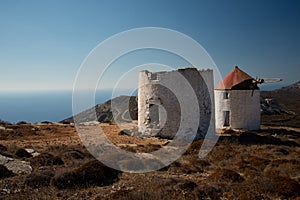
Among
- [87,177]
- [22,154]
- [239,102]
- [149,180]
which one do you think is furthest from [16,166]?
[239,102]

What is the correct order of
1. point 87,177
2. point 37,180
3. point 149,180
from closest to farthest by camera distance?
point 37,180 < point 87,177 < point 149,180

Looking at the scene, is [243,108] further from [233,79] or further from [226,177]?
[226,177]

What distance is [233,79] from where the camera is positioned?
87.1 feet

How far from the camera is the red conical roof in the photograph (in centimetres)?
2609

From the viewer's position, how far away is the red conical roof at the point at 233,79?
2609 centimetres

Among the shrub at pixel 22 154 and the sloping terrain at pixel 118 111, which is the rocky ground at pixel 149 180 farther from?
the sloping terrain at pixel 118 111

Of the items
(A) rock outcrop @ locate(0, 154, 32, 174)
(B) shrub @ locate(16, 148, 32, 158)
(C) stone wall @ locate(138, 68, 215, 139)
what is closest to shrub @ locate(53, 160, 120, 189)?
(A) rock outcrop @ locate(0, 154, 32, 174)

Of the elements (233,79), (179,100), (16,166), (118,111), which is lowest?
(16,166)

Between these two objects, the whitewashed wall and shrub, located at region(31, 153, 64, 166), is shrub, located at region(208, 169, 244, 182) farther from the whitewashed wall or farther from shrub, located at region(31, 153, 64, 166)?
the whitewashed wall

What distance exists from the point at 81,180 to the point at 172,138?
1183 cm

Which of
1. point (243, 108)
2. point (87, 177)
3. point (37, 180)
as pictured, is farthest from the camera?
point (243, 108)

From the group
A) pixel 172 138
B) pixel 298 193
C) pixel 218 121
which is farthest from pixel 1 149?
pixel 218 121

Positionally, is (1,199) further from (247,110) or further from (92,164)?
(247,110)

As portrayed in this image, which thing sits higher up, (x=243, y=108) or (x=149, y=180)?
(x=243, y=108)
